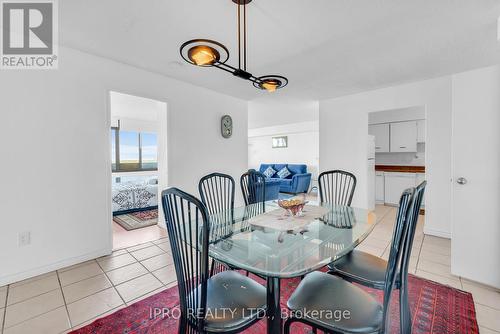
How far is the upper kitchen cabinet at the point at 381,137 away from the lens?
18.1 feet

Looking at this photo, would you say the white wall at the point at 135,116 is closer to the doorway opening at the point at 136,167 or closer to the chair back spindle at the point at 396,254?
the doorway opening at the point at 136,167

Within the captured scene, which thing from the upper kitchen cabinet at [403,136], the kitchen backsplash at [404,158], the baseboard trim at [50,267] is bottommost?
the baseboard trim at [50,267]

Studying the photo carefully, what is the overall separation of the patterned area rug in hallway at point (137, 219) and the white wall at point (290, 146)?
527cm

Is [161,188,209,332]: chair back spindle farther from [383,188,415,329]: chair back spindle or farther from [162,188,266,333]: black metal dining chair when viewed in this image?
[383,188,415,329]: chair back spindle

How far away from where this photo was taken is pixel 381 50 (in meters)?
2.58

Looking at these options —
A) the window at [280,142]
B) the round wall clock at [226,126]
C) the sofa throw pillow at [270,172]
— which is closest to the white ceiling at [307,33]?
the round wall clock at [226,126]

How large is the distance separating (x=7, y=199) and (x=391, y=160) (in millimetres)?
6933

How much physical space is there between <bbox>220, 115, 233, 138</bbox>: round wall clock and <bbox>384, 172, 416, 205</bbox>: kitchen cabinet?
12.6 ft

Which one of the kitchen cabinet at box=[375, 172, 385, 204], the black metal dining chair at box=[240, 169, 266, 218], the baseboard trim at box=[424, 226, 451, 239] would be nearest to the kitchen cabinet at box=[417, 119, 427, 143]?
the kitchen cabinet at box=[375, 172, 385, 204]

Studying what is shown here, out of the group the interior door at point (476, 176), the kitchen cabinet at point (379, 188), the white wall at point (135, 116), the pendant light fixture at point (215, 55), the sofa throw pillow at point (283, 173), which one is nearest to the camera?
the pendant light fixture at point (215, 55)

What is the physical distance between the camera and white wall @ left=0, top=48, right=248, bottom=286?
7.11ft

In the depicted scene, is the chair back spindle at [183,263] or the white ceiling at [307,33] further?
the white ceiling at [307,33]

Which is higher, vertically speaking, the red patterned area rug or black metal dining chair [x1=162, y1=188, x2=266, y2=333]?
black metal dining chair [x1=162, y1=188, x2=266, y2=333]

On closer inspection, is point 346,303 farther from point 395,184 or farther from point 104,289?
point 395,184
